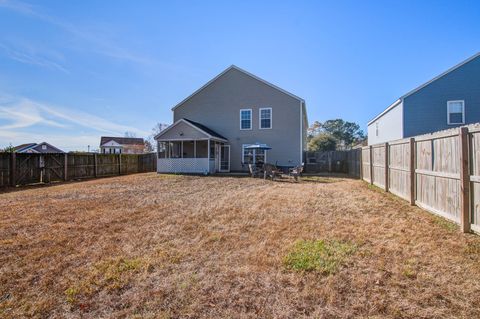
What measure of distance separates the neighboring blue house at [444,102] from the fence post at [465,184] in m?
12.8

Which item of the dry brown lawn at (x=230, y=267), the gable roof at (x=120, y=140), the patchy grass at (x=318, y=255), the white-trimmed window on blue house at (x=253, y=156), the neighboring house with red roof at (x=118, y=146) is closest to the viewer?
the dry brown lawn at (x=230, y=267)

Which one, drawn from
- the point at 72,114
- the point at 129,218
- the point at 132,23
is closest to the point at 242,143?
the point at 132,23

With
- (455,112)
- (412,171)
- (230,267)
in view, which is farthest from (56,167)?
(455,112)

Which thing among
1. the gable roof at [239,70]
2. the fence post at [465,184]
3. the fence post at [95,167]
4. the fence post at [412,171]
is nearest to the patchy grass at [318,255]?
the fence post at [465,184]

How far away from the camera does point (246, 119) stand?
19969mm

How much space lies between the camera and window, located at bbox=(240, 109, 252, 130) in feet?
65.1

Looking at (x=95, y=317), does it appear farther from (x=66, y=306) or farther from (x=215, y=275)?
(x=215, y=275)

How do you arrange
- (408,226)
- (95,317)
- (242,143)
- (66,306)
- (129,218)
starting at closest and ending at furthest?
1. (95,317)
2. (66,306)
3. (408,226)
4. (129,218)
5. (242,143)

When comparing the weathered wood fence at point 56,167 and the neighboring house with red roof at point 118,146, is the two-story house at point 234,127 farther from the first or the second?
the neighboring house with red roof at point 118,146

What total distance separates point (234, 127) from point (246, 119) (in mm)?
1189

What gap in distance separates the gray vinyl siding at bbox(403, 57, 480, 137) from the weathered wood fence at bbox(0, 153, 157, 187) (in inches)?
831

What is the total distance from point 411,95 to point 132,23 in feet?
54.0

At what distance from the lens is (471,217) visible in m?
4.18

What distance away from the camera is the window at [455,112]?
15008 millimetres
